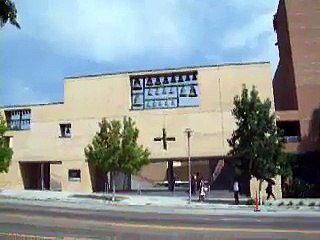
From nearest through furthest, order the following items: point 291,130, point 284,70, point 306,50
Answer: point 291,130 → point 306,50 → point 284,70

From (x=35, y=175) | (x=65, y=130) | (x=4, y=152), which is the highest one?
(x=65, y=130)

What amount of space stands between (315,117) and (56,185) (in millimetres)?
23666

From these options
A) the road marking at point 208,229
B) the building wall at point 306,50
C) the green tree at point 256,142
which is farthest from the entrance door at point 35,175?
the road marking at point 208,229

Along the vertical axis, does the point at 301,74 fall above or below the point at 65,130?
above

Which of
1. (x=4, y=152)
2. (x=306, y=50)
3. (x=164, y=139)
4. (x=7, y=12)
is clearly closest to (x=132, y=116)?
(x=164, y=139)

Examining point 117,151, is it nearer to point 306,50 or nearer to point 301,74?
point 301,74

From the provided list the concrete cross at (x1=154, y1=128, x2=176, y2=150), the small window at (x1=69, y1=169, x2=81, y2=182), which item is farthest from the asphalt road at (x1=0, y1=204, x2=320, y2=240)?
the small window at (x1=69, y1=169, x2=81, y2=182)

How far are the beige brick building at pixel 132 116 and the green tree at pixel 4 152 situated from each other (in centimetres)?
196

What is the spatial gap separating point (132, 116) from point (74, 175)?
7217 millimetres

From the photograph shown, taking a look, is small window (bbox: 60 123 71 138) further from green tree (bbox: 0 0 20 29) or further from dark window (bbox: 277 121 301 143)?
green tree (bbox: 0 0 20 29)

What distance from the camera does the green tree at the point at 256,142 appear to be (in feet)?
91.2

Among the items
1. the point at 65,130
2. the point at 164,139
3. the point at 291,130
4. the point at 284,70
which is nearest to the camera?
the point at 164,139

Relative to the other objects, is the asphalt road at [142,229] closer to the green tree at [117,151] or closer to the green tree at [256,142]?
the green tree at [256,142]

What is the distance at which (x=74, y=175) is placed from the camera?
39.1 meters
